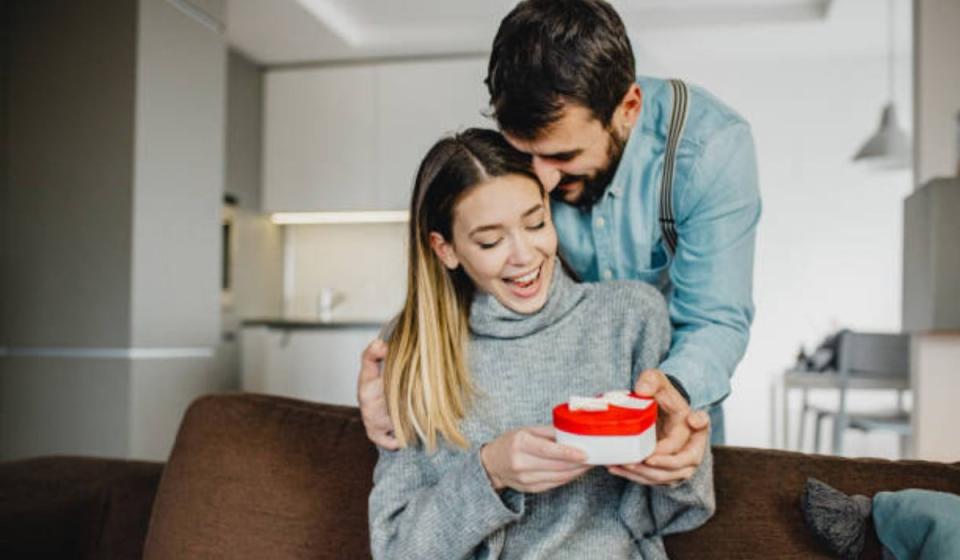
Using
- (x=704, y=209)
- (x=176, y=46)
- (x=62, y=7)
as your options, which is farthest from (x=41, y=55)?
(x=704, y=209)

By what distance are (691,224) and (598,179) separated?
0.16 m

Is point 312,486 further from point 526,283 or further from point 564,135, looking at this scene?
point 564,135

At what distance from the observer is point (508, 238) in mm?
1275

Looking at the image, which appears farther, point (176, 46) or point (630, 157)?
point (176, 46)

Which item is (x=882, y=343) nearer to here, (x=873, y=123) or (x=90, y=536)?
(x=873, y=123)

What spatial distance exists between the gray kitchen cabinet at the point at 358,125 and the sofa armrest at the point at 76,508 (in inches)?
158

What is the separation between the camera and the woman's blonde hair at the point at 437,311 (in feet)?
4.22

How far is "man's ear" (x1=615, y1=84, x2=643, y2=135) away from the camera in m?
1.35

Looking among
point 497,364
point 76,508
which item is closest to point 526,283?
point 497,364

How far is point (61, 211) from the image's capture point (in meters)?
3.43

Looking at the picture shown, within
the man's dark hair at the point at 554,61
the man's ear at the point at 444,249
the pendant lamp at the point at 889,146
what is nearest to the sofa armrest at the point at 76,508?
the man's ear at the point at 444,249

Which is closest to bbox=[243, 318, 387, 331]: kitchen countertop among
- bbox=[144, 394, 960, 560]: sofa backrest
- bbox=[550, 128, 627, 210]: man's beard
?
bbox=[144, 394, 960, 560]: sofa backrest

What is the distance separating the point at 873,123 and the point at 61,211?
4.82m

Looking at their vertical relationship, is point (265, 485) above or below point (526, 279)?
below
